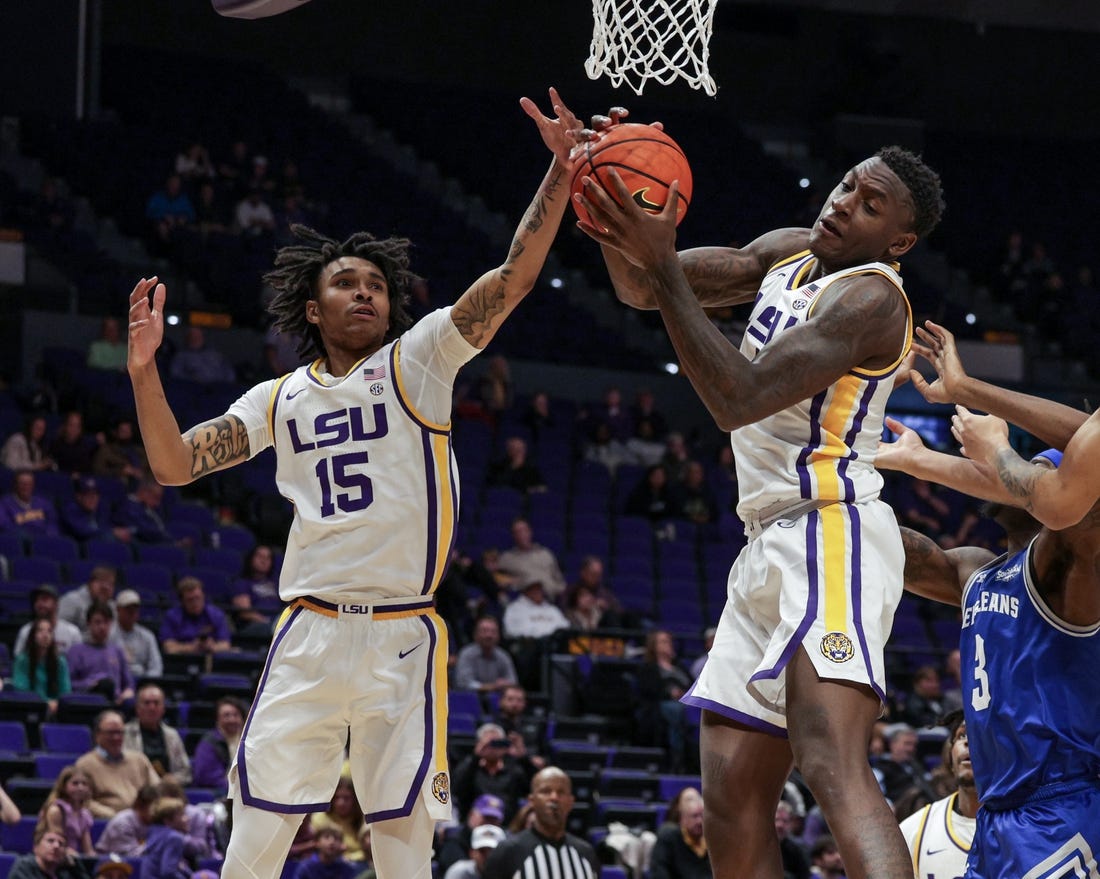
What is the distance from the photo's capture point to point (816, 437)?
14.6 feet

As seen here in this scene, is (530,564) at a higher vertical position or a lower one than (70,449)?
lower

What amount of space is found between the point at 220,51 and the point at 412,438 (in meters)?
18.9

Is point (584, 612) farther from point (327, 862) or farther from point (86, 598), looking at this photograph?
point (327, 862)

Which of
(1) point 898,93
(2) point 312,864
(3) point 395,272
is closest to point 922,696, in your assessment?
(2) point 312,864

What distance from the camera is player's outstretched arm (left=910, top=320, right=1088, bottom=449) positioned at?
4.38 meters

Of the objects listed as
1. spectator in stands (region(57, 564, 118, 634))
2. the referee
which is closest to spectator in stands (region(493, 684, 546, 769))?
the referee

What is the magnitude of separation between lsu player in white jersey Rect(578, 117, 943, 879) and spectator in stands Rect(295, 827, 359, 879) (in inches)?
201

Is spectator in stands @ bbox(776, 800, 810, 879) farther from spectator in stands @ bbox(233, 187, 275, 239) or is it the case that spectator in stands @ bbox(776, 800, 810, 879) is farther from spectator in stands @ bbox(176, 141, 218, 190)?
spectator in stands @ bbox(176, 141, 218, 190)

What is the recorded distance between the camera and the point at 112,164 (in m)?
19.3

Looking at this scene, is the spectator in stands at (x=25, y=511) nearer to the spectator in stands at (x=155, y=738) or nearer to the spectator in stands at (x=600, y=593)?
the spectator in stands at (x=155, y=738)

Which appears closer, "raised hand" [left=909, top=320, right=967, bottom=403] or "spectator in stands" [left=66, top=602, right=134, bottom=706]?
"raised hand" [left=909, top=320, right=967, bottom=403]

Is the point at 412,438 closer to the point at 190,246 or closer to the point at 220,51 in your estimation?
the point at 190,246

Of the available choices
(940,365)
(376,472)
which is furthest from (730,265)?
(376,472)

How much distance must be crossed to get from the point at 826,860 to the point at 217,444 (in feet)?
19.5
